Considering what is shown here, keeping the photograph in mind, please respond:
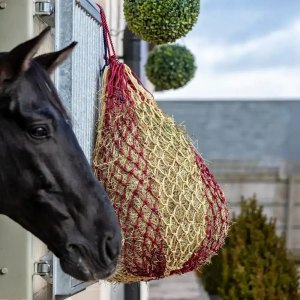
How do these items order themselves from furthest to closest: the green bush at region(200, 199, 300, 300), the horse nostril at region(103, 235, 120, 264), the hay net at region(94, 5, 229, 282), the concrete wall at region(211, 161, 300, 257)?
the concrete wall at region(211, 161, 300, 257) < the green bush at region(200, 199, 300, 300) < the hay net at region(94, 5, 229, 282) < the horse nostril at region(103, 235, 120, 264)

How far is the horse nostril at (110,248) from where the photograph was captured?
65.2 inches

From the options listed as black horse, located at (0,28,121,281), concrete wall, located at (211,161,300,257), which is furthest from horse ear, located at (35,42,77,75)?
concrete wall, located at (211,161,300,257)

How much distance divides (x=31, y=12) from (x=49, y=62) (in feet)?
2.18

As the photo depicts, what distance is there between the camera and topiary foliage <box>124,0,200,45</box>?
2988 mm

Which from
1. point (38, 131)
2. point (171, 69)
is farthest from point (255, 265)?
point (38, 131)

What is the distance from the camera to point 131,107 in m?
2.29

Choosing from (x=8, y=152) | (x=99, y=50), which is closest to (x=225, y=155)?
(x=99, y=50)

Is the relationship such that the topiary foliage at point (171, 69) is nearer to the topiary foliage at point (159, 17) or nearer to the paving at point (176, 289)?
the topiary foliage at point (159, 17)

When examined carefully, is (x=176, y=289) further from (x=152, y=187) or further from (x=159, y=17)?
(x=152, y=187)

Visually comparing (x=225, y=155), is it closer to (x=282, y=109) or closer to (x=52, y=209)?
(x=282, y=109)

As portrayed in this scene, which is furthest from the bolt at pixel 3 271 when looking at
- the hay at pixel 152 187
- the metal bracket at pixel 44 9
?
the metal bracket at pixel 44 9

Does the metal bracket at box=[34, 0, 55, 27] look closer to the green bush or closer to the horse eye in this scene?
the horse eye

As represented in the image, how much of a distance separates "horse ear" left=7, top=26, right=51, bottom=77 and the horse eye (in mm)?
101

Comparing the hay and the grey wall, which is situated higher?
the grey wall
